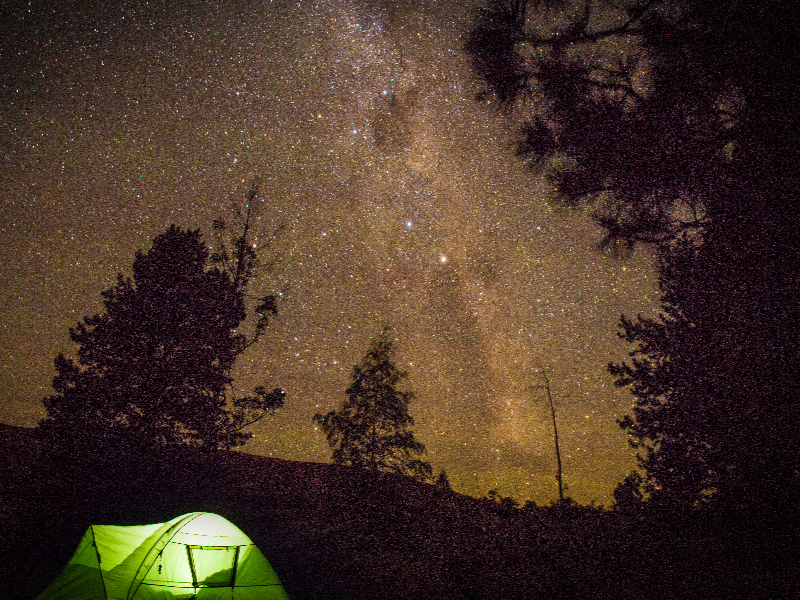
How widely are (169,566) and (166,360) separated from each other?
17.1 feet

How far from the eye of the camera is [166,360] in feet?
25.1

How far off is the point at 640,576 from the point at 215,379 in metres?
8.13

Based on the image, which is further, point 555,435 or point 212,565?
point 555,435

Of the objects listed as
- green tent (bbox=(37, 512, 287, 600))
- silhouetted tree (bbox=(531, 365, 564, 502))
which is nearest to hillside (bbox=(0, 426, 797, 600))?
silhouetted tree (bbox=(531, 365, 564, 502))

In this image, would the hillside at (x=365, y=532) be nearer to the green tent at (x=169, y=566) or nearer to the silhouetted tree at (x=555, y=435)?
the silhouetted tree at (x=555, y=435)

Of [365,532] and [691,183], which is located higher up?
[691,183]

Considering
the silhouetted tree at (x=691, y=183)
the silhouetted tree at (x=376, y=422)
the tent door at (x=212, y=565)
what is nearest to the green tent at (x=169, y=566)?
the tent door at (x=212, y=565)

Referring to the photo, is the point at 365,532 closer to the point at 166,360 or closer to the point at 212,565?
the point at 212,565

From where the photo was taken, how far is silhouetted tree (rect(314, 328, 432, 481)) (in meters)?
7.74

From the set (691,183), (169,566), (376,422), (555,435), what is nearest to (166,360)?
(376,422)

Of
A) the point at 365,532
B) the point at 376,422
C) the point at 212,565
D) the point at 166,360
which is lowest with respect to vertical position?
the point at 365,532

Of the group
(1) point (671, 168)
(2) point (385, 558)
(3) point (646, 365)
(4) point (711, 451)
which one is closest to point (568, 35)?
(1) point (671, 168)

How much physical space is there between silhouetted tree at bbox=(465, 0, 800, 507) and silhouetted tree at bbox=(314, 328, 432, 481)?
4.27m

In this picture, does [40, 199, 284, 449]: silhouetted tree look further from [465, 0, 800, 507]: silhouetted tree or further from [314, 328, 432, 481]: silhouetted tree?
[465, 0, 800, 507]: silhouetted tree
